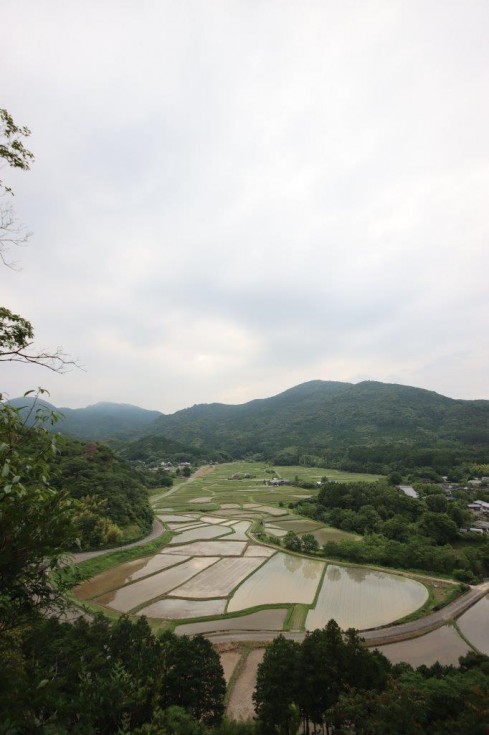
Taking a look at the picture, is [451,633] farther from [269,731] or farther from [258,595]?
[269,731]

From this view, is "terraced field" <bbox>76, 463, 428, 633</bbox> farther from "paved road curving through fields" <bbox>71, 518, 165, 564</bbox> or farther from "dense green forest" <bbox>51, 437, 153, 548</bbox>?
"dense green forest" <bbox>51, 437, 153, 548</bbox>

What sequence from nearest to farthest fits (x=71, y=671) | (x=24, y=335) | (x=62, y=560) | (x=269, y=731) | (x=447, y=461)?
1. (x=62, y=560)
2. (x=24, y=335)
3. (x=71, y=671)
4. (x=269, y=731)
5. (x=447, y=461)

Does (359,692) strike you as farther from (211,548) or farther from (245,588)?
(211,548)

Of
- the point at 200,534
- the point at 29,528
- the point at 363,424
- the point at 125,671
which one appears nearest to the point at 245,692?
the point at 125,671

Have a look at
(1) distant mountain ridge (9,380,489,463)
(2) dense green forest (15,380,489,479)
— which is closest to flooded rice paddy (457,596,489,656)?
(2) dense green forest (15,380,489,479)

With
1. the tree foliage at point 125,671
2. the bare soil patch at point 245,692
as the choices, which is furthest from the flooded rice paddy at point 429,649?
the tree foliage at point 125,671

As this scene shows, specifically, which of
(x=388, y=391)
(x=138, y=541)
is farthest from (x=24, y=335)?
(x=388, y=391)
